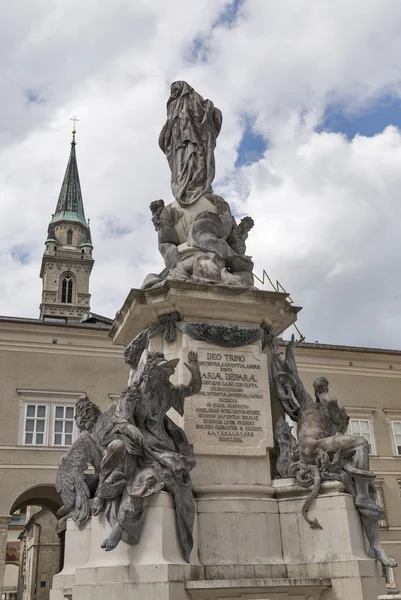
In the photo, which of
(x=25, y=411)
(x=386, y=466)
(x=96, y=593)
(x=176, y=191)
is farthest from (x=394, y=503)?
(x=96, y=593)

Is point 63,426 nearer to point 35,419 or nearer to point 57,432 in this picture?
point 57,432

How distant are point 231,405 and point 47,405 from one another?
18865 mm

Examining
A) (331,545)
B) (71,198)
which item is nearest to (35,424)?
(331,545)

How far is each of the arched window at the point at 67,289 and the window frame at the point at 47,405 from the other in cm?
6626

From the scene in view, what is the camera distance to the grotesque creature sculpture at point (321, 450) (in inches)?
259

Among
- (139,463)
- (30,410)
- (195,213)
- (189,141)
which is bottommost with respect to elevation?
(139,463)

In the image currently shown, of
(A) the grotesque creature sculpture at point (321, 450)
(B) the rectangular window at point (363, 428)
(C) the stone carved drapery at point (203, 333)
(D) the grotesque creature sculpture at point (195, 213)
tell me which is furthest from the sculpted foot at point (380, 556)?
(B) the rectangular window at point (363, 428)

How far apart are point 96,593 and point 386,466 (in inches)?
957

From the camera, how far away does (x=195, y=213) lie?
8891mm

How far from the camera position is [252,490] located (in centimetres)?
690

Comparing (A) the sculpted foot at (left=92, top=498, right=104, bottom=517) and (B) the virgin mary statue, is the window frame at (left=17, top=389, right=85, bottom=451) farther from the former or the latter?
(A) the sculpted foot at (left=92, top=498, right=104, bottom=517)

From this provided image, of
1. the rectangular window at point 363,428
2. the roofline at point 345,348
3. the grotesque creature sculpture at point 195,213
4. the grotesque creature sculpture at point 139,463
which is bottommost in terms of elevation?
the grotesque creature sculpture at point 139,463

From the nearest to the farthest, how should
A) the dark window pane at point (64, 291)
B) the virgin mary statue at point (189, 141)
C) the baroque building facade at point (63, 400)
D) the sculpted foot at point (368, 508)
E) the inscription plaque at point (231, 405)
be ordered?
the sculpted foot at point (368, 508)
the inscription plaque at point (231, 405)
the virgin mary statue at point (189, 141)
the baroque building facade at point (63, 400)
the dark window pane at point (64, 291)

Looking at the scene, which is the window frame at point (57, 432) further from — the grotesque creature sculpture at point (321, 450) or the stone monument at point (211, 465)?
the grotesque creature sculpture at point (321, 450)
